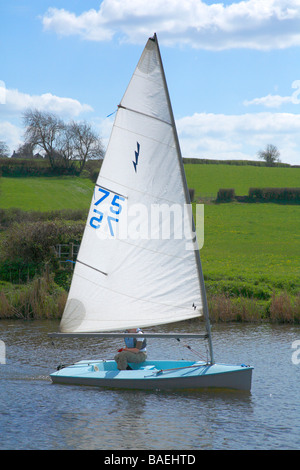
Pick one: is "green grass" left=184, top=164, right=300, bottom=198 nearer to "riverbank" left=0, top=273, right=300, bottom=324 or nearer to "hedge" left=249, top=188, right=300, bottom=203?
"hedge" left=249, top=188, right=300, bottom=203

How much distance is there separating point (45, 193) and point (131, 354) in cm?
4775

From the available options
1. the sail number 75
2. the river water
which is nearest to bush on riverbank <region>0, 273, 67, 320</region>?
the river water

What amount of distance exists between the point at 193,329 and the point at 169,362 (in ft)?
27.6

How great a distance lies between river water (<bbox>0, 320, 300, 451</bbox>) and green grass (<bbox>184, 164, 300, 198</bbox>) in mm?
46057

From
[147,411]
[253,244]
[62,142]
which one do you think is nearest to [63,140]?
[62,142]

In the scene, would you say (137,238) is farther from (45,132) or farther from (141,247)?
(45,132)

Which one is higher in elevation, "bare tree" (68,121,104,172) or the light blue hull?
"bare tree" (68,121,104,172)

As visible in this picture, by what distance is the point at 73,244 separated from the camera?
32.9 metres

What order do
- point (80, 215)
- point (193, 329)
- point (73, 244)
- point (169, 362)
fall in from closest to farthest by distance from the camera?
point (169, 362) → point (193, 329) → point (73, 244) → point (80, 215)

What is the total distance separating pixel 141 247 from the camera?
14680 millimetres

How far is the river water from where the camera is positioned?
11.9m

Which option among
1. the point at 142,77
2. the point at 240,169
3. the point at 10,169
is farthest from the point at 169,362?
the point at 240,169

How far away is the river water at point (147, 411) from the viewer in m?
11.9

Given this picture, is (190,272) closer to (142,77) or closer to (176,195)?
(176,195)
